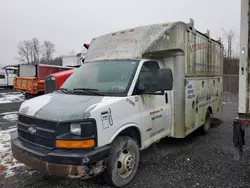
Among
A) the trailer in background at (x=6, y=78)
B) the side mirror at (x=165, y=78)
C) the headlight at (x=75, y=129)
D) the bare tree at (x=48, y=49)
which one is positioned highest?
the bare tree at (x=48, y=49)

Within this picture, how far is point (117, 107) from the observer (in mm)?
3166

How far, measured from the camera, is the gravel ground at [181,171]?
11.4ft

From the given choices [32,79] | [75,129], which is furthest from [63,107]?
[32,79]

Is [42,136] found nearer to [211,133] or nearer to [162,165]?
[162,165]

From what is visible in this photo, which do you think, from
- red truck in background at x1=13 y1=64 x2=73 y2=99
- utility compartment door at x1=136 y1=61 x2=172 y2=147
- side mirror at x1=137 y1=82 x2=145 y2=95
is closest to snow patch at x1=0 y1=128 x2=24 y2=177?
utility compartment door at x1=136 y1=61 x2=172 y2=147

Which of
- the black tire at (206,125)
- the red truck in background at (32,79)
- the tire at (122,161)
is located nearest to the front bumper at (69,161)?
the tire at (122,161)

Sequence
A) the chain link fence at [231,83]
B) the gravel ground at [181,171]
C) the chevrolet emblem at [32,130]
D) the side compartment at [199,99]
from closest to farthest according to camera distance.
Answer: the chevrolet emblem at [32,130] → the gravel ground at [181,171] → the side compartment at [199,99] → the chain link fence at [231,83]

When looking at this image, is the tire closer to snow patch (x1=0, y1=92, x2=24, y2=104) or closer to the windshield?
the windshield

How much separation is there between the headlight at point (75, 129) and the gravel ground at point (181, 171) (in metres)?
1.16

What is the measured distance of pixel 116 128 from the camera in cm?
315

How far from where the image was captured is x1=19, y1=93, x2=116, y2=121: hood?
2793 millimetres

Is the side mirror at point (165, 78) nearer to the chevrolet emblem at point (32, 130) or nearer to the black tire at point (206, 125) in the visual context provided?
the chevrolet emblem at point (32, 130)

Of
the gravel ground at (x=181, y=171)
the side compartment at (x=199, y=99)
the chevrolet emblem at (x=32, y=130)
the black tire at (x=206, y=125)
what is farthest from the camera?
the black tire at (x=206, y=125)

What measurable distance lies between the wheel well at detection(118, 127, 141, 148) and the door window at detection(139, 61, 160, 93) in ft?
2.36
